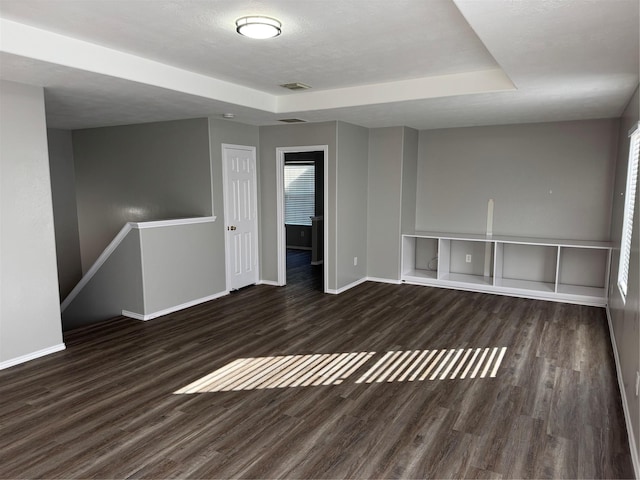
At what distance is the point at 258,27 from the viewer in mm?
2617

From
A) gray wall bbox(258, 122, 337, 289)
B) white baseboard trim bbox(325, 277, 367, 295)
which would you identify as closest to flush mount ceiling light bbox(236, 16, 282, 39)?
gray wall bbox(258, 122, 337, 289)

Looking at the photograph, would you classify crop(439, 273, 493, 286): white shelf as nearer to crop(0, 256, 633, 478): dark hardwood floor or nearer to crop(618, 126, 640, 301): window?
crop(0, 256, 633, 478): dark hardwood floor

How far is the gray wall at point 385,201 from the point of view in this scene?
20.1 feet

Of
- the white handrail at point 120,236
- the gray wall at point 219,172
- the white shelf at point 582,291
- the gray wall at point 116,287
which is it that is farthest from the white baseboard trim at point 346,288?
the white shelf at point 582,291

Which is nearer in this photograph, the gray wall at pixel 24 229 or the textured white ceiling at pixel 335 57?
the textured white ceiling at pixel 335 57

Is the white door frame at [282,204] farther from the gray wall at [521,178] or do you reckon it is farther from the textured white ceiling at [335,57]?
the gray wall at [521,178]

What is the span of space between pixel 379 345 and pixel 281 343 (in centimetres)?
92

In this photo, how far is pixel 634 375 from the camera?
8.11ft

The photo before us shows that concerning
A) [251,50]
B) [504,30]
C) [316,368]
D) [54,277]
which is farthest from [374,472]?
[54,277]

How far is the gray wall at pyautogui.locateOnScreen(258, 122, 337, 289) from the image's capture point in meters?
5.64

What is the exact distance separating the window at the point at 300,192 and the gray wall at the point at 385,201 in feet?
10.2

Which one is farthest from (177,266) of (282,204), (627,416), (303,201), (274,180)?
(303,201)

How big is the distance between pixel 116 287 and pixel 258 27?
3.54 metres

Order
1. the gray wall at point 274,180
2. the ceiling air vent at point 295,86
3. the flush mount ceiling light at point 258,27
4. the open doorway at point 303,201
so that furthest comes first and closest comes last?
the open doorway at point 303,201 < the gray wall at point 274,180 < the ceiling air vent at point 295,86 < the flush mount ceiling light at point 258,27
